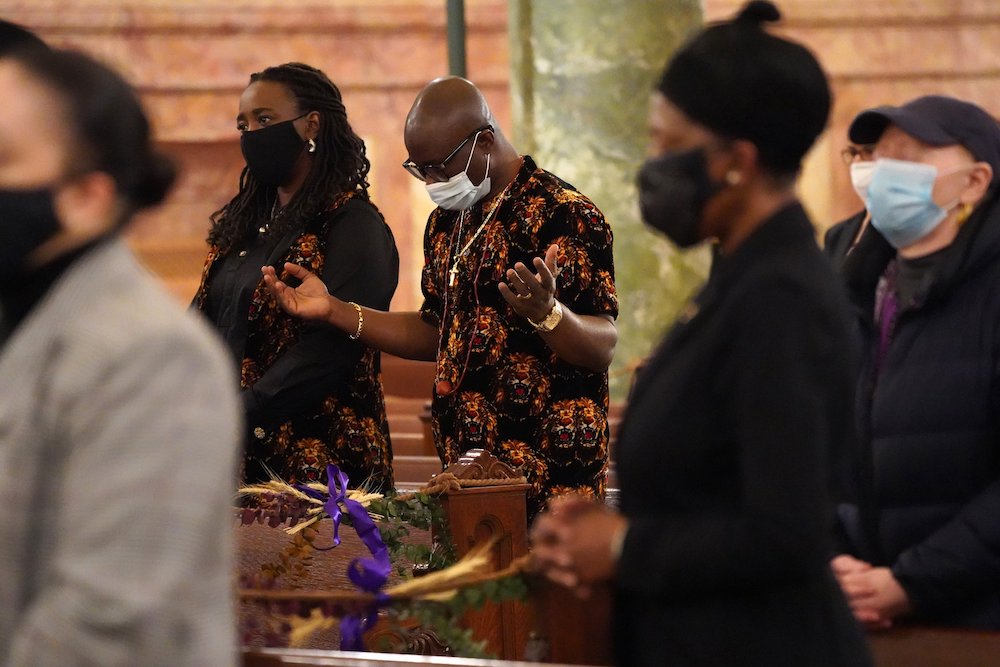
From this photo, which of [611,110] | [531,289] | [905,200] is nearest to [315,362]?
[531,289]

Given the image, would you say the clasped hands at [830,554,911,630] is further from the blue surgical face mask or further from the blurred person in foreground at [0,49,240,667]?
the blurred person in foreground at [0,49,240,667]

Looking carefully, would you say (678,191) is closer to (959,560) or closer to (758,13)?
(758,13)

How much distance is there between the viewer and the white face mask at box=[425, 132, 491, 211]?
384 cm

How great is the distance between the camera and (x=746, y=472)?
1844 millimetres

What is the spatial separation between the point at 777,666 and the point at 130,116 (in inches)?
41.8

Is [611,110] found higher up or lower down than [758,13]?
higher up

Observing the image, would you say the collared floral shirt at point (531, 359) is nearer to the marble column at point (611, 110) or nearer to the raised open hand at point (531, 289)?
the raised open hand at point (531, 289)

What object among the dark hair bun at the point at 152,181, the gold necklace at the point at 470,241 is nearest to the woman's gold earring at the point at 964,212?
the gold necklace at the point at 470,241

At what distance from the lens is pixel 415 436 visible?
669 cm

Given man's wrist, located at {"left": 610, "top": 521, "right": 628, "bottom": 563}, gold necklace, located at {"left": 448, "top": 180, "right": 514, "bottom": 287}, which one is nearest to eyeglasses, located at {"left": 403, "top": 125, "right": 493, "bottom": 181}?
gold necklace, located at {"left": 448, "top": 180, "right": 514, "bottom": 287}

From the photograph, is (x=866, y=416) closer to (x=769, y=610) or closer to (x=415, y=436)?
(x=769, y=610)

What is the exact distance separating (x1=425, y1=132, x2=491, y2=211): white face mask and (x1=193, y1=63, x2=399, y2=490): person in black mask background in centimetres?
32

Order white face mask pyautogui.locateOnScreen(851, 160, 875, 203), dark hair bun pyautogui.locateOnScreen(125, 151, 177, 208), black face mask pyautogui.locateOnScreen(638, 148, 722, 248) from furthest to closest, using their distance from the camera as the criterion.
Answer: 1. white face mask pyautogui.locateOnScreen(851, 160, 875, 203)
2. black face mask pyautogui.locateOnScreen(638, 148, 722, 248)
3. dark hair bun pyautogui.locateOnScreen(125, 151, 177, 208)

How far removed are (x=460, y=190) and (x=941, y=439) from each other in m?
1.54
